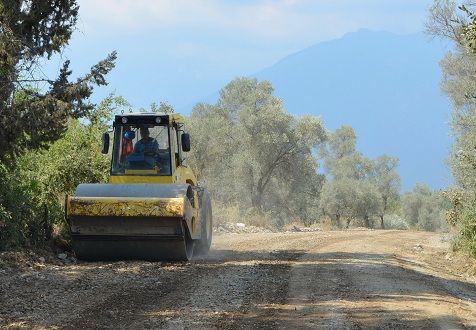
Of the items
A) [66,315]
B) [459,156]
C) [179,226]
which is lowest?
[66,315]

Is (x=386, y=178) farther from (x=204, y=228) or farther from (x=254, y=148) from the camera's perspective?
(x=204, y=228)

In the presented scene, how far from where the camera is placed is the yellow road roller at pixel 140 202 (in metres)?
12.0

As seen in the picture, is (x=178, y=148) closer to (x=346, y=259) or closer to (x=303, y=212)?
(x=346, y=259)

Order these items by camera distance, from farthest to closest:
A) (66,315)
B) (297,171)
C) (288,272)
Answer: (297,171) < (288,272) < (66,315)

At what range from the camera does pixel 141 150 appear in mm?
13836

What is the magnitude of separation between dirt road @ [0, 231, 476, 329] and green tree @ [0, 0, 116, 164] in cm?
235

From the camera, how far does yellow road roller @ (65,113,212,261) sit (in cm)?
1202

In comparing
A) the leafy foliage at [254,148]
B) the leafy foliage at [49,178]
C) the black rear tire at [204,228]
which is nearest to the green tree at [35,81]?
the leafy foliage at [49,178]

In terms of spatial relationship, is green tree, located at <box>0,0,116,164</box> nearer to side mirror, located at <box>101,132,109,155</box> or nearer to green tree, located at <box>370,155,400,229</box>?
side mirror, located at <box>101,132,109,155</box>

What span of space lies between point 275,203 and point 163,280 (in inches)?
1653

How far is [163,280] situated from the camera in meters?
10.3

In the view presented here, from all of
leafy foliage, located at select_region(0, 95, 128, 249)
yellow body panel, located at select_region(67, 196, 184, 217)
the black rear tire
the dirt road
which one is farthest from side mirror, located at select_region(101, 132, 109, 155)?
the black rear tire

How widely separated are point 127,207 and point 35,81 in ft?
9.30

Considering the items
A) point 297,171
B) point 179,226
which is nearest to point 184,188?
point 179,226
